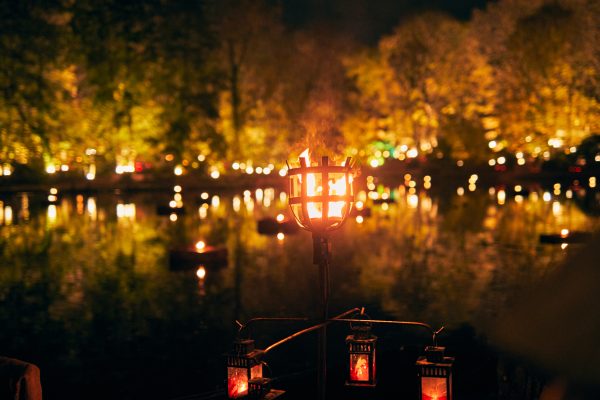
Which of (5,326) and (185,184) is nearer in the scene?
(5,326)

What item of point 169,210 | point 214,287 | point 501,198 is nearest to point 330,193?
point 214,287

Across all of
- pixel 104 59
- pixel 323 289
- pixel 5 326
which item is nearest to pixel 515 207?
Answer: pixel 5 326

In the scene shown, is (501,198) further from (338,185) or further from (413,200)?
(338,185)

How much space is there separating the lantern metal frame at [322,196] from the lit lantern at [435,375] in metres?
1.08

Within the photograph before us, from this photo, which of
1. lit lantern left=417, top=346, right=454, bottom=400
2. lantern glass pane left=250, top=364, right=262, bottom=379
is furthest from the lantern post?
lit lantern left=417, top=346, right=454, bottom=400

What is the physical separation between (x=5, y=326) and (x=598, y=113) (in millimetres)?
36681

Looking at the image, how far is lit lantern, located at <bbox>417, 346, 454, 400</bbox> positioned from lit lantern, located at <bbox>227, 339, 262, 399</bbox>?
3.65 ft

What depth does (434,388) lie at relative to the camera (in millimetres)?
4840

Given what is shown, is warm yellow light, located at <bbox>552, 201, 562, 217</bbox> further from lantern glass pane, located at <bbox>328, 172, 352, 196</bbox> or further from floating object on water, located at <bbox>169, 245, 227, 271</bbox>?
lantern glass pane, located at <bbox>328, 172, 352, 196</bbox>

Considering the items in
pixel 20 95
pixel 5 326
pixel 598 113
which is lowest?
pixel 5 326

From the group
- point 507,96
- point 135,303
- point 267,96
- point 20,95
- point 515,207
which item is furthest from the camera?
point 267,96

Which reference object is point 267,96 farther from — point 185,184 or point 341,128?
point 185,184

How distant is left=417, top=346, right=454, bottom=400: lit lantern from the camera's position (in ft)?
15.7

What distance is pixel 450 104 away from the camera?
6206 centimetres
